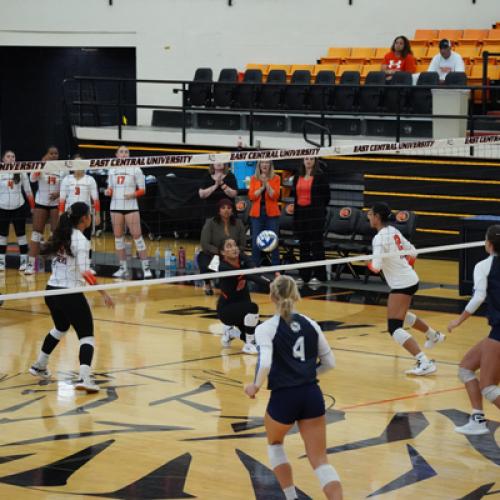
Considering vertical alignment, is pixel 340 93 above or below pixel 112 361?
above

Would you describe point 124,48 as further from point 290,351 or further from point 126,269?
point 290,351

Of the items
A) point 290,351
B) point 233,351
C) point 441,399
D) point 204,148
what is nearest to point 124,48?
point 204,148

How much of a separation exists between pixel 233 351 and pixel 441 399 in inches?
113

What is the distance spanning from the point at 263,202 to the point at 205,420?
7.64m

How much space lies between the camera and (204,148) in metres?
22.8

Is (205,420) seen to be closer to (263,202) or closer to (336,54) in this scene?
(263,202)

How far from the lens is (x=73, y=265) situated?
35.9 feet

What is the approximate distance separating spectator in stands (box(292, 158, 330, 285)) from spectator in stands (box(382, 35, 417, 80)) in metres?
4.52

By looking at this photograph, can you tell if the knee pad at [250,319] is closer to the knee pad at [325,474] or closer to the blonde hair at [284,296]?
the blonde hair at [284,296]

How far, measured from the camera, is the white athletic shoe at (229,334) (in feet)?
43.1

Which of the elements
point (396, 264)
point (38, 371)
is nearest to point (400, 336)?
point (396, 264)

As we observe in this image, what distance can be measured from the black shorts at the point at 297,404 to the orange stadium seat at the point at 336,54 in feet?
57.4

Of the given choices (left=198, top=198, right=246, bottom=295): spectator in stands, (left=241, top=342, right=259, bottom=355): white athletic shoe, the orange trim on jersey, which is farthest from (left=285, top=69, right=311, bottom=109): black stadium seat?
the orange trim on jersey

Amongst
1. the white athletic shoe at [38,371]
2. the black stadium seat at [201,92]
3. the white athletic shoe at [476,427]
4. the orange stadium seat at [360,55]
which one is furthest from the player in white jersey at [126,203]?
the white athletic shoe at [476,427]
